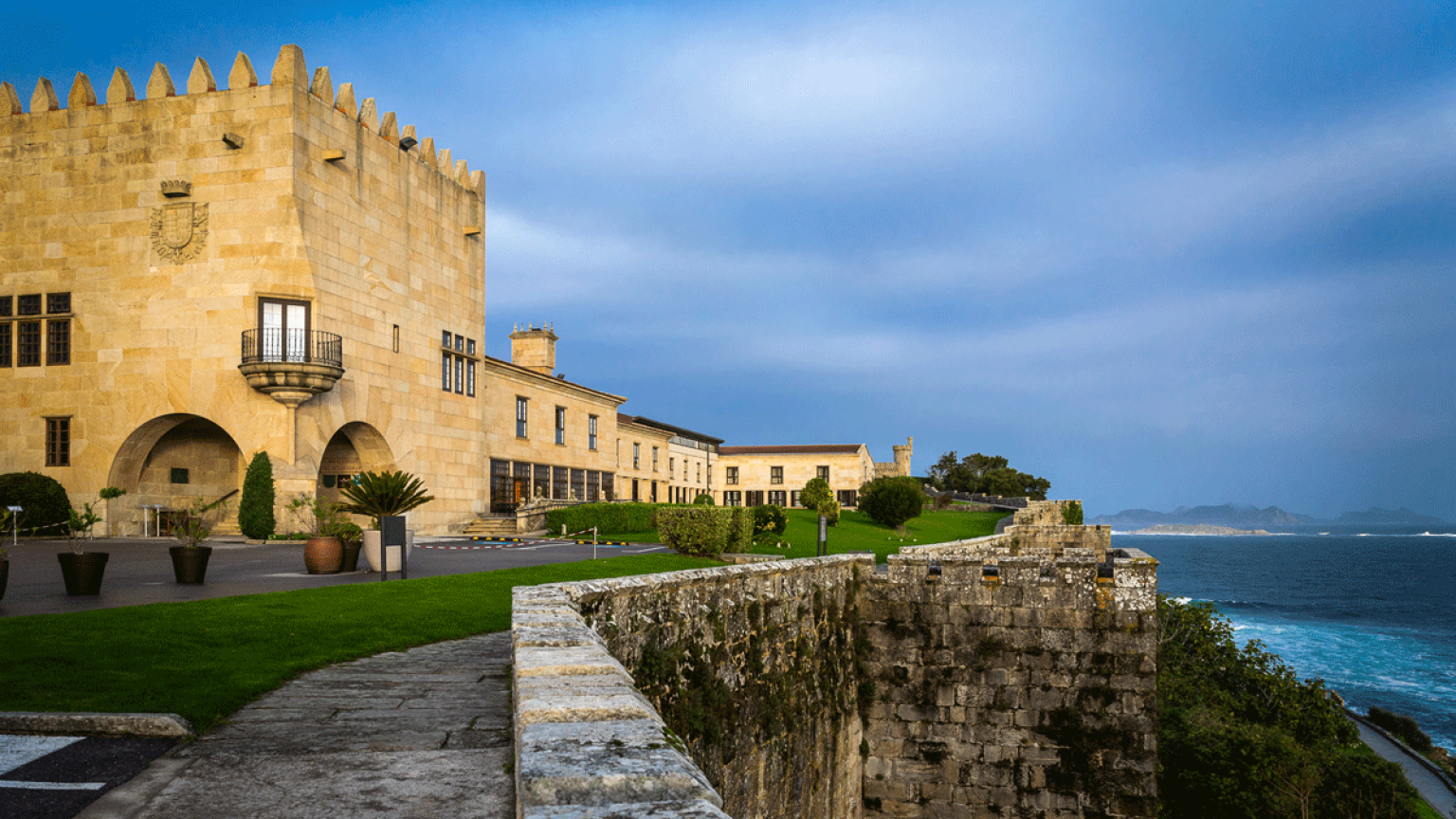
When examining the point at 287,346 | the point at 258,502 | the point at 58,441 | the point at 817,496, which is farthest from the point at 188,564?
the point at 817,496

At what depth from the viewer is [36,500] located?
2405 cm

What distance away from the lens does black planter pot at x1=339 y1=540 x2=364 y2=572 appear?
617 inches

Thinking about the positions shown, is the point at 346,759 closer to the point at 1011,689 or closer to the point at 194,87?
the point at 1011,689

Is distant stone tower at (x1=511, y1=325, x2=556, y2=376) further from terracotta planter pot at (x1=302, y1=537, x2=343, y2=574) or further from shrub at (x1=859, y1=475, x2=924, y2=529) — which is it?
terracotta planter pot at (x1=302, y1=537, x2=343, y2=574)

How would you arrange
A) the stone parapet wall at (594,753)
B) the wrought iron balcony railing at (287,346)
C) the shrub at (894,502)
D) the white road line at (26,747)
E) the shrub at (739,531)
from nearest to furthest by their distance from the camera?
the stone parapet wall at (594,753) < the white road line at (26,747) < the shrub at (739,531) < the wrought iron balcony railing at (287,346) < the shrub at (894,502)

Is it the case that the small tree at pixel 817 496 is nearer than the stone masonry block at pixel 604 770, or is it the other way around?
the stone masonry block at pixel 604 770

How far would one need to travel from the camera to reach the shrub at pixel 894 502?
130ft

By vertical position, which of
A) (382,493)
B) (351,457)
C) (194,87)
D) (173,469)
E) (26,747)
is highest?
(194,87)

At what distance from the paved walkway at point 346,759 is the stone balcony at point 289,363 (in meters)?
21.2

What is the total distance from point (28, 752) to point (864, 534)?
33946mm

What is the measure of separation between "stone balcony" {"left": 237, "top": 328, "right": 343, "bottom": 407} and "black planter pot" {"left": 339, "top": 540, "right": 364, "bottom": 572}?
11.1 meters

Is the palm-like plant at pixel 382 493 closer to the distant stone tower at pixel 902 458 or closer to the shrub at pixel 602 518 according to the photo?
the shrub at pixel 602 518

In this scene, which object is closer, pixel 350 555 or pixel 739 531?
pixel 350 555

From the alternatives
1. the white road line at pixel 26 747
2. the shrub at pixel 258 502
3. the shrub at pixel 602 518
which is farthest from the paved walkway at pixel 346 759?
the shrub at pixel 602 518
